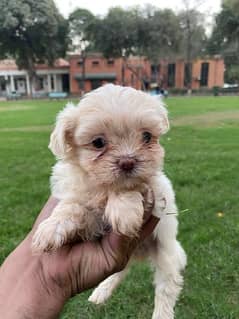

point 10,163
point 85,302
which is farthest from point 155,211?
point 10,163

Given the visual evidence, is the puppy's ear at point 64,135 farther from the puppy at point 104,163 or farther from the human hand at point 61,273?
the human hand at point 61,273

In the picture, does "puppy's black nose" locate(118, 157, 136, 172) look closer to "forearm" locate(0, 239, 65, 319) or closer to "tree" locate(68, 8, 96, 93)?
"forearm" locate(0, 239, 65, 319)

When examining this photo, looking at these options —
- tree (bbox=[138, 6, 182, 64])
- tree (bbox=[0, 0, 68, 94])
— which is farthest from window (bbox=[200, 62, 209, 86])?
tree (bbox=[0, 0, 68, 94])

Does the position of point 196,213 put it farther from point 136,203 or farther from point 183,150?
point 183,150

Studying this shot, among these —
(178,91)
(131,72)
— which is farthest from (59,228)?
(131,72)

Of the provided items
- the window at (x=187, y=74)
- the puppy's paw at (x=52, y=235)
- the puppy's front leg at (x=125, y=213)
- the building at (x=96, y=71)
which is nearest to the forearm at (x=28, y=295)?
the puppy's paw at (x=52, y=235)

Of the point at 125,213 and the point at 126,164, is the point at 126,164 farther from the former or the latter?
the point at 125,213
